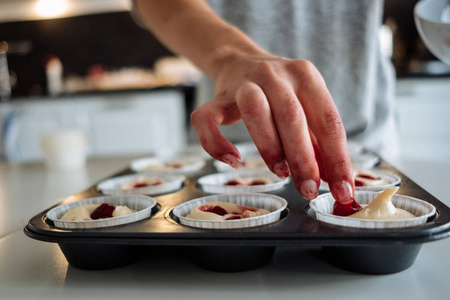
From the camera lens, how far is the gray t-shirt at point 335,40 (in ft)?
5.40

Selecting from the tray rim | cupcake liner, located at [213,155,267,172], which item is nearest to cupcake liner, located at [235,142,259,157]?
cupcake liner, located at [213,155,267,172]

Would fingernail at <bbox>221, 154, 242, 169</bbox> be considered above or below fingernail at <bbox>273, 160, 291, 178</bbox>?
above

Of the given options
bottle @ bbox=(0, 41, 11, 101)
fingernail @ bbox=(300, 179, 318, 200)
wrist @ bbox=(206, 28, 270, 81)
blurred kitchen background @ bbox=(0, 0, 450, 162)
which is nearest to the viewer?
fingernail @ bbox=(300, 179, 318, 200)

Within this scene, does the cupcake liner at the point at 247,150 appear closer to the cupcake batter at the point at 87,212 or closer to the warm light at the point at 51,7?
the cupcake batter at the point at 87,212

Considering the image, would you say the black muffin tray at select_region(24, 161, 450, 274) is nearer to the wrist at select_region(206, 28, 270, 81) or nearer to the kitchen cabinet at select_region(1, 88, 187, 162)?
the wrist at select_region(206, 28, 270, 81)

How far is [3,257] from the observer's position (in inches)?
29.7

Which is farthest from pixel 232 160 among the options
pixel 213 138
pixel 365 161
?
pixel 365 161

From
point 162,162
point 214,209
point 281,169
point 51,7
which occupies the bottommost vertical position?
point 162,162

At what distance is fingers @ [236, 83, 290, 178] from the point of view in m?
0.73

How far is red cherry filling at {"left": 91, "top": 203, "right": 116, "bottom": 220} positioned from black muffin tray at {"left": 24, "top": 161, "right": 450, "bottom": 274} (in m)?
0.11

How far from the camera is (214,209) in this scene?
85 centimetres

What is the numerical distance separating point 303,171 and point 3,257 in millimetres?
549

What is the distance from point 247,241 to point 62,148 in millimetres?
1230

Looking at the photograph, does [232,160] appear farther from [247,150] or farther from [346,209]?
[247,150]
